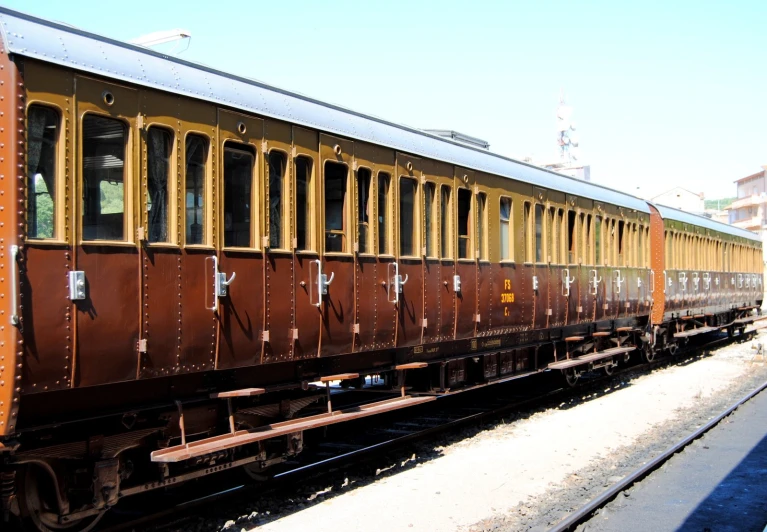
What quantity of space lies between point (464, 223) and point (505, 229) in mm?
1280

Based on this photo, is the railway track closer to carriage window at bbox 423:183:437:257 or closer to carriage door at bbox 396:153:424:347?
carriage door at bbox 396:153:424:347

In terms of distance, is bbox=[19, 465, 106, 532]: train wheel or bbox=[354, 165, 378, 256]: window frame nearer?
bbox=[19, 465, 106, 532]: train wheel

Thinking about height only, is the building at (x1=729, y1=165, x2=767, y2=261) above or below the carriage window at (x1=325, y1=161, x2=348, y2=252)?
above

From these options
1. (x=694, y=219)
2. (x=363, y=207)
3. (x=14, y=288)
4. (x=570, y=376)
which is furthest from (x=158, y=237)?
(x=694, y=219)

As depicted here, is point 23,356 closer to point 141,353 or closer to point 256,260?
point 141,353

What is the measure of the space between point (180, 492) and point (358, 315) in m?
2.53

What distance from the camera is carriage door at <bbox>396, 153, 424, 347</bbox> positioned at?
9.29 m

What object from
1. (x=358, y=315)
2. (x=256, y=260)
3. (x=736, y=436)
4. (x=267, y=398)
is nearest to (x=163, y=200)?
(x=256, y=260)

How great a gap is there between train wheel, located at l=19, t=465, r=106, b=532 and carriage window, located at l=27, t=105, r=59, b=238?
180 centimetres

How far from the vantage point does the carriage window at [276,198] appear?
7445 millimetres

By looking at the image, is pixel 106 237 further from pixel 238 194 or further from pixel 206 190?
pixel 238 194

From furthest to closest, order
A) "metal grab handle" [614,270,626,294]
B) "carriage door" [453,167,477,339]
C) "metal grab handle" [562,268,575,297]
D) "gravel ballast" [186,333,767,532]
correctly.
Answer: "metal grab handle" [614,270,626,294]
"metal grab handle" [562,268,575,297]
"carriage door" [453,167,477,339]
"gravel ballast" [186,333,767,532]

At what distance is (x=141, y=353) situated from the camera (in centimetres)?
602

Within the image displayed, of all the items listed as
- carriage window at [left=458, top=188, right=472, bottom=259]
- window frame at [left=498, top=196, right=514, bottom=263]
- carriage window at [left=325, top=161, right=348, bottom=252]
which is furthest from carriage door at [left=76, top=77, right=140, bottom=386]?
window frame at [left=498, top=196, right=514, bottom=263]
